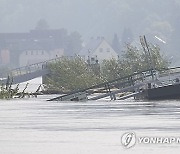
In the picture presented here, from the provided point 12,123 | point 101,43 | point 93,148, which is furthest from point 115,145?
point 101,43

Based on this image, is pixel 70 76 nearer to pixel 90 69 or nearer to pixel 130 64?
pixel 90 69

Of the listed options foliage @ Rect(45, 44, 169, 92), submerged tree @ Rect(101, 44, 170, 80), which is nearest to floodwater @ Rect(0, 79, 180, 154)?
foliage @ Rect(45, 44, 169, 92)

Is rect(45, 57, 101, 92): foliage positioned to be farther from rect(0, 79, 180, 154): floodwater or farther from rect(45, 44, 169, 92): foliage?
rect(0, 79, 180, 154): floodwater

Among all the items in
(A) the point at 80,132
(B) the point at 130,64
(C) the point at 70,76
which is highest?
(B) the point at 130,64

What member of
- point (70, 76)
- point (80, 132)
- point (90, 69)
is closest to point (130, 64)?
point (90, 69)

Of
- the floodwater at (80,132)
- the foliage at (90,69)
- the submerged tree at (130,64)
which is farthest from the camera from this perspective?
the submerged tree at (130,64)

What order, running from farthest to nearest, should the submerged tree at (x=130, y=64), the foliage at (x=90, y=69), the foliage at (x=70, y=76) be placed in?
the submerged tree at (x=130, y=64), the foliage at (x=90, y=69), the foliage at (x=70, y=76)

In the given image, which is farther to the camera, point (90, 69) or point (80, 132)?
point (90, 69)

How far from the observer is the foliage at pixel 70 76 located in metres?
58.6

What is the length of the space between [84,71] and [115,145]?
47.5 m

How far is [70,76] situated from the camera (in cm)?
6047

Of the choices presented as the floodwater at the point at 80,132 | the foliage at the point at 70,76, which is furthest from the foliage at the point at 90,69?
the floodwater at the point at 80,132

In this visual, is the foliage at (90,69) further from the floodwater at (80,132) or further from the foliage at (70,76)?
the floodwater at (80,132)

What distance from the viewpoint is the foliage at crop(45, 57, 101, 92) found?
2307 inches
